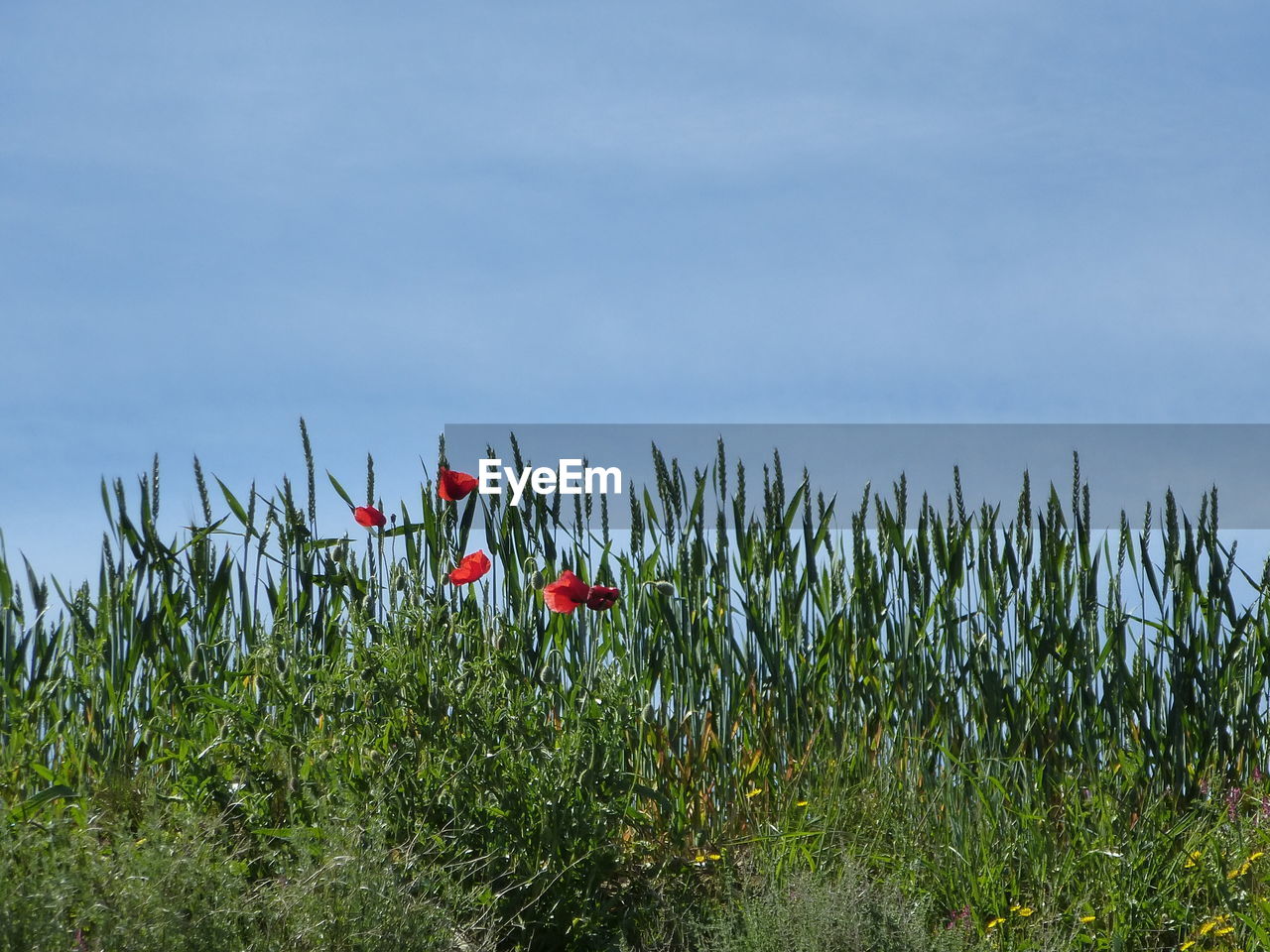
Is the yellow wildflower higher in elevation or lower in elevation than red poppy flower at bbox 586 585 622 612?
lower

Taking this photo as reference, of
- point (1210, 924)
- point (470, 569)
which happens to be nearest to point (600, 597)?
point (470, 569)

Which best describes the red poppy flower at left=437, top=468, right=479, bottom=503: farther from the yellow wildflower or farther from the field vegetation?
the yellow wildflower

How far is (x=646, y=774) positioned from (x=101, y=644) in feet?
5.00

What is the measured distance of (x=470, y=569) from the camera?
9.10ft

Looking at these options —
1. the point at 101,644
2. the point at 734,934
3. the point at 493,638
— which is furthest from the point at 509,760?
the point at 101,644

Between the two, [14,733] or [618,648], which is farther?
[618,648]

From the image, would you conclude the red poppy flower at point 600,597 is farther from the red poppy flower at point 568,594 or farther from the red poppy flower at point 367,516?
the red poppy flower at point 367,516

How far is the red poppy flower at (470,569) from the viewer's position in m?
2.75

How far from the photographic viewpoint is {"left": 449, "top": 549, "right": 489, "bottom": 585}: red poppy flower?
9.02 feet

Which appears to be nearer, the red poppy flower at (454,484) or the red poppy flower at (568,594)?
the red poppy flower at (568,594)

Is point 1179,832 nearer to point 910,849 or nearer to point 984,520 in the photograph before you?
point 910,849

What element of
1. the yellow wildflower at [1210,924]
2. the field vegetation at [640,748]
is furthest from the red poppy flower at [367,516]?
the yellow wildflower at [1210,924]

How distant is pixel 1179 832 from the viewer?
9.88 ft

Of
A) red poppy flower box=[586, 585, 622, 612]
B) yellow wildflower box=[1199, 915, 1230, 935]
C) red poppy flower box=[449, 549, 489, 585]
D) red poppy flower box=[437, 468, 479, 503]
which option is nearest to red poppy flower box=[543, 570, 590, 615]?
red poppy flower box=[586, 585, 622, 612]
